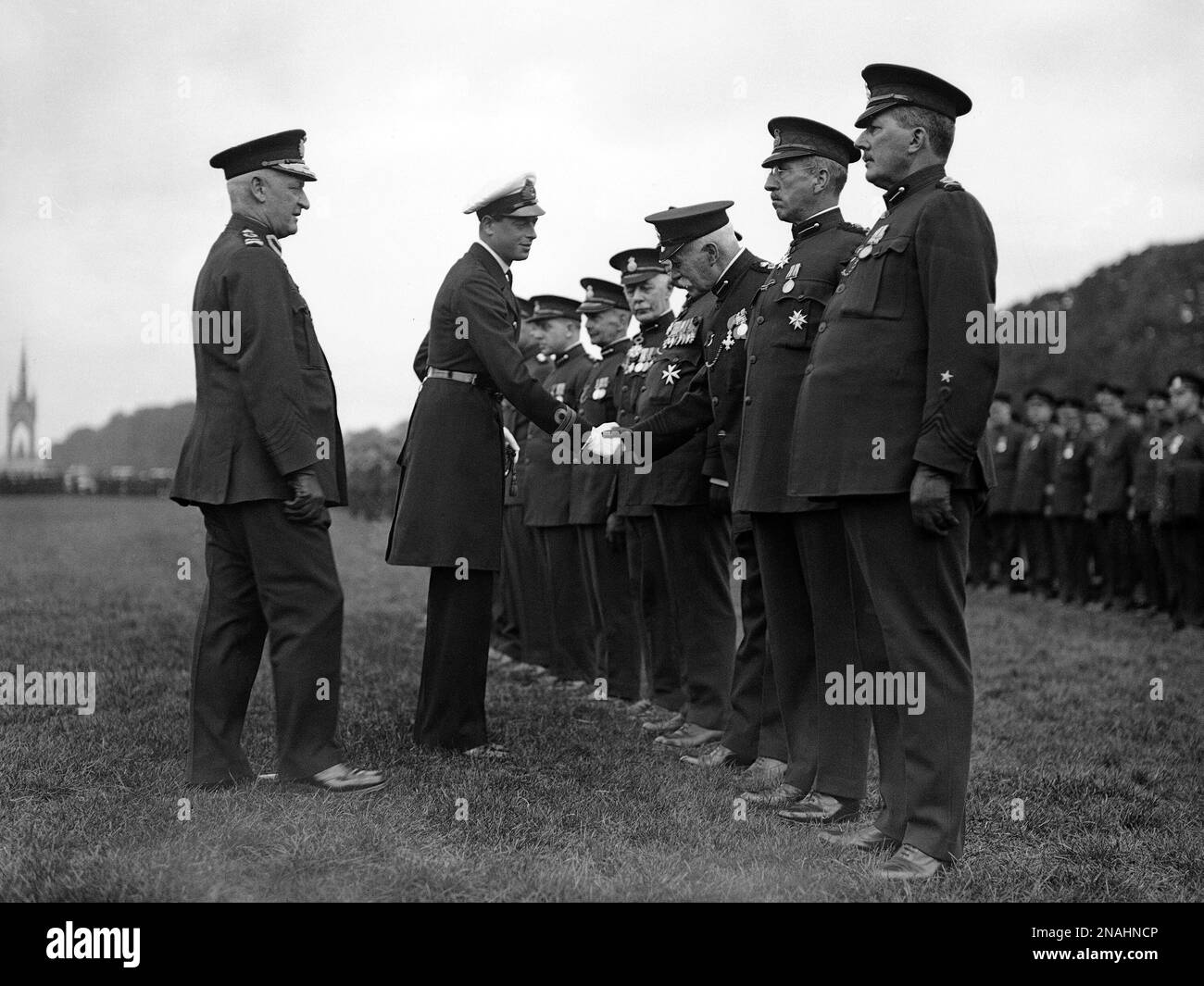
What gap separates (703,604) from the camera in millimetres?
6977

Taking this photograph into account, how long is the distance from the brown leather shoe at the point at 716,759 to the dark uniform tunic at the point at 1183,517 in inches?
322

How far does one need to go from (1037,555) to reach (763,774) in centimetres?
1194

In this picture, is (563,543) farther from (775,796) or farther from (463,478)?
(775,796)

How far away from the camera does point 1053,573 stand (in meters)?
16.5

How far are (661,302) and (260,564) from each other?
3554 millimetres

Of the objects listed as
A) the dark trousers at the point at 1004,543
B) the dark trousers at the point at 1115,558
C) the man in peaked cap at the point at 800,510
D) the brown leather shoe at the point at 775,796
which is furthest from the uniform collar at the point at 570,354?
the dark trousers at the point at 1004,543

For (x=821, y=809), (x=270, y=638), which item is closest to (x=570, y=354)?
(x=270, y=638)

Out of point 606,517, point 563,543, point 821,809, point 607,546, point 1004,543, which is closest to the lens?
point 821,809

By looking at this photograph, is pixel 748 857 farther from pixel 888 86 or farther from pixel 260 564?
pixel 888 86

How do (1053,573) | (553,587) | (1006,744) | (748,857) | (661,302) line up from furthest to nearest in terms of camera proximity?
(1053,573) → (553,587) → (661,302) → (1006,744) → (748,857)

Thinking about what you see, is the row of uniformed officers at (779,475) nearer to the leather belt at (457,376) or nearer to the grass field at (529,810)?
the leather belt at (457,376)

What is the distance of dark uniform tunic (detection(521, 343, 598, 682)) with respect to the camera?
9.19 metres

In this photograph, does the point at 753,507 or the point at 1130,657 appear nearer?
the point at 753,507
